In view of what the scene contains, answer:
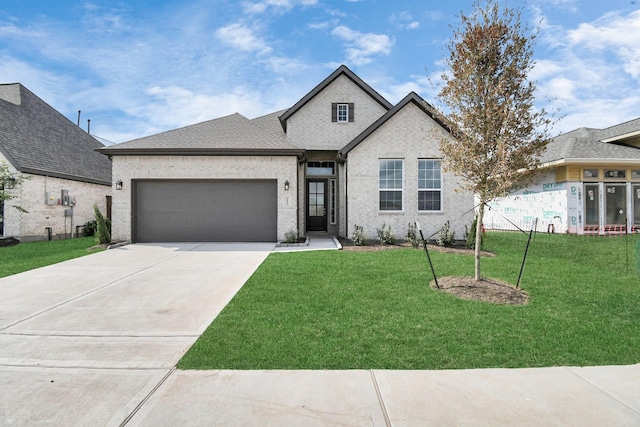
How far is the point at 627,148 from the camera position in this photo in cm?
1698

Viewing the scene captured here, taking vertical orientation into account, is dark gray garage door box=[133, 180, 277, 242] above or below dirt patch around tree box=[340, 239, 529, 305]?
above

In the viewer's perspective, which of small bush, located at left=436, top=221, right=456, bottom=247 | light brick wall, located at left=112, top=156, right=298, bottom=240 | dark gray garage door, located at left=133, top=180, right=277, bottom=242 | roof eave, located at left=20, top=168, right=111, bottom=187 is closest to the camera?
small bush, located at left=436, top=221, right=456, bottom=247

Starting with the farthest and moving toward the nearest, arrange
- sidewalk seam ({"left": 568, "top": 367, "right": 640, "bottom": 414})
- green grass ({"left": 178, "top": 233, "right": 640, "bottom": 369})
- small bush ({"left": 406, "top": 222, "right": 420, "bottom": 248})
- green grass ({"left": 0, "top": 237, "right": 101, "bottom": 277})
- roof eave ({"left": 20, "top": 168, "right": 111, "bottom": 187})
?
roof eave ({"left": 20, "top": 168, "right": 111, "bottom": 187}), small bush ({"left": 406, "top": 222, "right": 420, "bottom": 248}), green grass ({"left": 0, "top": 237, "right": 101, "bottom": 277}), green grass ({"left": 178, "top": 233, "right": 640, "bottom": 369}), sidewalk seam ({"left": 568, "top": 367, "right": 640, "bottom": 414})

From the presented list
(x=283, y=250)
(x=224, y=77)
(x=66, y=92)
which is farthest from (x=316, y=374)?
(x=66, y=92)

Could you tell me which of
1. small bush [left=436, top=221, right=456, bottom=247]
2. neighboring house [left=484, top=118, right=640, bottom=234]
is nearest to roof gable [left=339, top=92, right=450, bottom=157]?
small bush [left=436, top=221, right=456, bottom=247]

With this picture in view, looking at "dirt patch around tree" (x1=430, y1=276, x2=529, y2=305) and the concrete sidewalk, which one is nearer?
the concrete sidewalk

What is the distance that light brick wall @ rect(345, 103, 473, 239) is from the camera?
12820mm

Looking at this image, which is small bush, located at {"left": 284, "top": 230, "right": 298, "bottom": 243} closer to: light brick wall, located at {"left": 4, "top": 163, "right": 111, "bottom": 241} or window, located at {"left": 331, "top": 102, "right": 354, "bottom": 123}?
window, located at {"left": 331, "top": 102, "right": 354, "bottom": 123}

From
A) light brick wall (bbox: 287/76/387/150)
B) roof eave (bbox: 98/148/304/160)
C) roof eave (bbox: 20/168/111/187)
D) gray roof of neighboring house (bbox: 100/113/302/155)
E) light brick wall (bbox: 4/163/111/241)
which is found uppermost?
light brick wall (bbox: 287/76/387/150)

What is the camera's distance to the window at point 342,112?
14.8m

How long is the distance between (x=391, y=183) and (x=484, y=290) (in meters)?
7.51

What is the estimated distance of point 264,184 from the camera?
13.3m

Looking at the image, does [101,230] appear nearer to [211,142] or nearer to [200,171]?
[200,171]

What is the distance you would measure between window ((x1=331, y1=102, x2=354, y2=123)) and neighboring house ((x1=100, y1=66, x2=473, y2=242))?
2.34 meters
